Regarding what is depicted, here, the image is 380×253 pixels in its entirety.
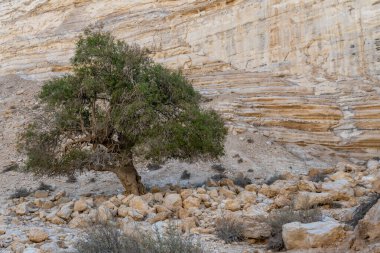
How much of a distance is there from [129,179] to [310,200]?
4983 mm

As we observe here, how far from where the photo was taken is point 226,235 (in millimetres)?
6305

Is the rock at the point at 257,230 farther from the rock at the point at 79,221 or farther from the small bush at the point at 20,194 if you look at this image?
the small bush at the point at 20,194

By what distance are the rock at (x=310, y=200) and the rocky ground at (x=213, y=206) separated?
18 mm

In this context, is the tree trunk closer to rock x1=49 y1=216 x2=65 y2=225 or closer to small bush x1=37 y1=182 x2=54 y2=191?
rock x1=49 y1=216 x2=65 y2=225

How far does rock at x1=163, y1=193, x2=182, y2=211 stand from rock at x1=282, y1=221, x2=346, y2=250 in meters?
3.83

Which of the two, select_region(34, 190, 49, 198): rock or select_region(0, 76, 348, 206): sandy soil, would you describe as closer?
select_region(34, 190, 49, 198): rock

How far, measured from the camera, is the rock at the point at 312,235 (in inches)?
197

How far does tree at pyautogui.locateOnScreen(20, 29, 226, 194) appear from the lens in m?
10.7

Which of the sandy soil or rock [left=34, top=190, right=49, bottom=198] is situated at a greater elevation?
rock [left=34, top=190, right=49, bottom=198]

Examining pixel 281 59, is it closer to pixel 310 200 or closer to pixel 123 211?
pixel 310 200

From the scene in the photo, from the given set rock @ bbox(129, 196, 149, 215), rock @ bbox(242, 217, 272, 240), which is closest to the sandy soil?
rock @ bbox(129, 196, 149, 215)

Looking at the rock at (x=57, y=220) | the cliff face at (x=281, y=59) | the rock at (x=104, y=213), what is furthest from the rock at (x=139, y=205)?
the cliff face at (x=281, y=59)

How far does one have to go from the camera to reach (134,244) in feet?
16.0

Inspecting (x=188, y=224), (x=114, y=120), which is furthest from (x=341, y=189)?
(x=114, y=120)
